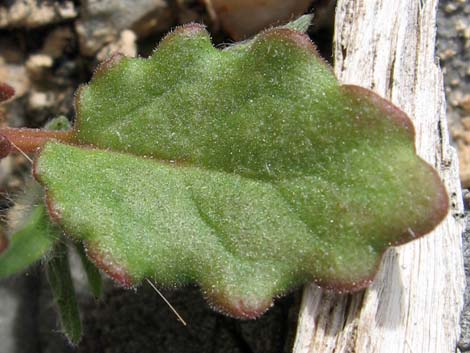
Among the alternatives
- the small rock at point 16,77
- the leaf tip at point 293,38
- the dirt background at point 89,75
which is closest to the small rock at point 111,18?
the dirt background at point 89,75

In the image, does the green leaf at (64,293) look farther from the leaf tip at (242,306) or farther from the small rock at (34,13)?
the small rock at (34,13)

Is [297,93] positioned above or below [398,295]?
above

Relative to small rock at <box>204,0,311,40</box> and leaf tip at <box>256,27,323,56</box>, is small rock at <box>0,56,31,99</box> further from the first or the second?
leaf tip at <box>256,27,323,56</box>

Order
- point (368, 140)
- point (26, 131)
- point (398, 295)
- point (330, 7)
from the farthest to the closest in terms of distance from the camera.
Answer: point (330, 7) < point (26, 131) < point (398, 295) < point (368, 140)

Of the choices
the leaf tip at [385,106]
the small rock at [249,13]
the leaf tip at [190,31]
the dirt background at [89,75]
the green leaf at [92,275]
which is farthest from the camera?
the small rock at [249,13]

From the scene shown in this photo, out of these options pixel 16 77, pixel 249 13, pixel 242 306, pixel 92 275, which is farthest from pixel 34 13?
pixel 242 306

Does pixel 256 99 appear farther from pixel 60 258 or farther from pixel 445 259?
pixel 60 258

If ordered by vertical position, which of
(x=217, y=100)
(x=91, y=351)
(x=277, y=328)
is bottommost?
(x=91, y=351)

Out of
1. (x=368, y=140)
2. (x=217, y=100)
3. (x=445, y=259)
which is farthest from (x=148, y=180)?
(x=445, y=259)
